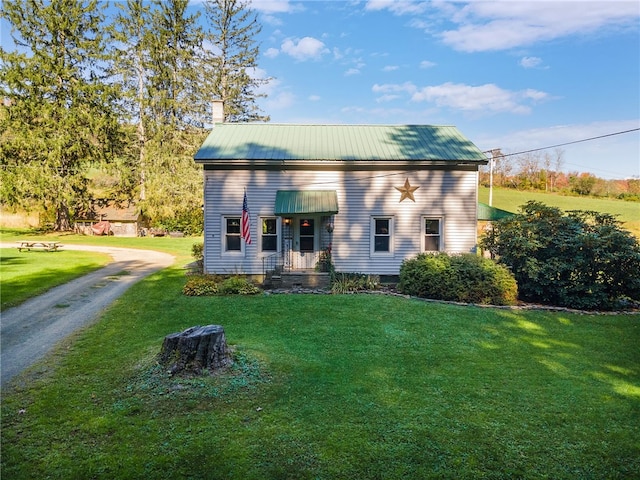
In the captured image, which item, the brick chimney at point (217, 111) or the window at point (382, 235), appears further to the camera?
the brick chimney at point (217, 111)

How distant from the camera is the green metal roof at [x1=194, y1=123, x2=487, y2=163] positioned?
15.1 meters

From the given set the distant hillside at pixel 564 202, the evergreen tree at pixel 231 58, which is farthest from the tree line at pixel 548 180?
the evergreen tree at pixel 231 58

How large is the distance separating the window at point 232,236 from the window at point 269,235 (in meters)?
0.97

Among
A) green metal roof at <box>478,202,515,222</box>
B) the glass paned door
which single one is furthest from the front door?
green metal roof at <box>478,202,515,222</box>

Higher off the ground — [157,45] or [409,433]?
[157,45]

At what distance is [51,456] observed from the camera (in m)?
4.42

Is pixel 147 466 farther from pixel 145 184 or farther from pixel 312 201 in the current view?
pixel 145 184

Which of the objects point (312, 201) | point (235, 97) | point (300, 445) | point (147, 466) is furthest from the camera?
point (235, 97)

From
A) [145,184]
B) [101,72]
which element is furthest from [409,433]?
[101,72]

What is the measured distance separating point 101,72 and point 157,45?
5945 millimetres

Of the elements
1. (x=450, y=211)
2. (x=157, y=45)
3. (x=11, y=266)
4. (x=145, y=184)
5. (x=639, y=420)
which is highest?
(x=157, y=45)

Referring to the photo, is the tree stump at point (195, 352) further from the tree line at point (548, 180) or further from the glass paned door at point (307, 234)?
the tree line at point (548, 180)

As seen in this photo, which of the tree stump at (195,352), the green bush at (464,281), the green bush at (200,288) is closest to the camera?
the tree stump at (195,352)

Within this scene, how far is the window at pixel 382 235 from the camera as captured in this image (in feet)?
51.1
